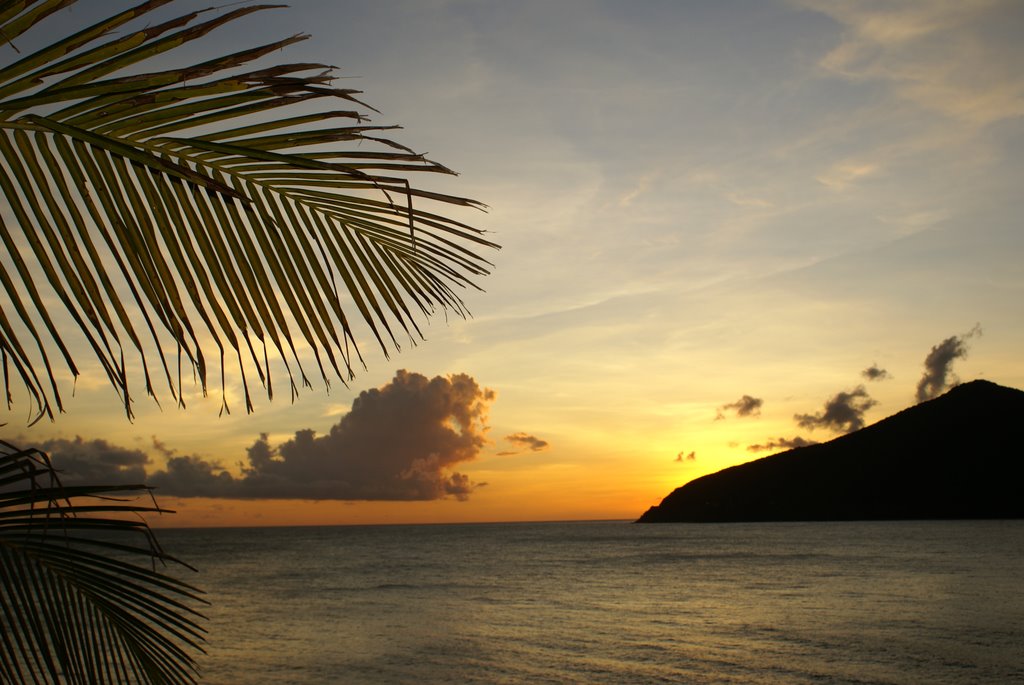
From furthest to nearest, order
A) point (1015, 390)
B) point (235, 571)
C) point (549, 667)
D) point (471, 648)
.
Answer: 1. point (1015, 390)
2. point (235, 571)
3. point (471, 648)
4. point (549, 667)

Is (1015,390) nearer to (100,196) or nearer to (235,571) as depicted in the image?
(235,571)

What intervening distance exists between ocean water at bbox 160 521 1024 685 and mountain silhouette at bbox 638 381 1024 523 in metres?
79.2

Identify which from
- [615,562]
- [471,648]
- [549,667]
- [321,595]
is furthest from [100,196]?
[615,562]

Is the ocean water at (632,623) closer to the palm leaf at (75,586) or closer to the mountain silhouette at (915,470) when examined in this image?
the palm leaf at (75,586)

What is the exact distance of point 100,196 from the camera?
1.08 m

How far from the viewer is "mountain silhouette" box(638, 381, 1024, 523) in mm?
130125

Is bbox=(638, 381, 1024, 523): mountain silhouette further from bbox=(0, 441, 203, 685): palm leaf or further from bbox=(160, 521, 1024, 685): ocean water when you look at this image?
bbox=(0, 441, 203, 685): palm leaf

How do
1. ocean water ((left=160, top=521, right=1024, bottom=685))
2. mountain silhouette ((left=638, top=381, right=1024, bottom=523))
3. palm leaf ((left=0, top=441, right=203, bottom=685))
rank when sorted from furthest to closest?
mountain silhouette ((left=638, top=381, right=1024, bottom=523))
ocean water ((left=160, top=521, right=1024, bottom=685))
palm leaf ((left=0, top=441, right=203, bottom=685))

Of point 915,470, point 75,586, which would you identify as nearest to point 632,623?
point 75,586

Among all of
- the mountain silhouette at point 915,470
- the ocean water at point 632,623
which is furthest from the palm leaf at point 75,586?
the mountain silhouette at point 915,470

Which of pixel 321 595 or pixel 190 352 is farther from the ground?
pixel 190 352

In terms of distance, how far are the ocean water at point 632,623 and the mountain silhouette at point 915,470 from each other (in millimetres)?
79220

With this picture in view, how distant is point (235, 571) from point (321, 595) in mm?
25207

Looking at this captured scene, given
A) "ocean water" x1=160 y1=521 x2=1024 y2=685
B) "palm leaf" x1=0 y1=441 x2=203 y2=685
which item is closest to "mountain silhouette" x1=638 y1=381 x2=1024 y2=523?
"ocean water" x1=160 y1=521 x2=1024 y2=685
